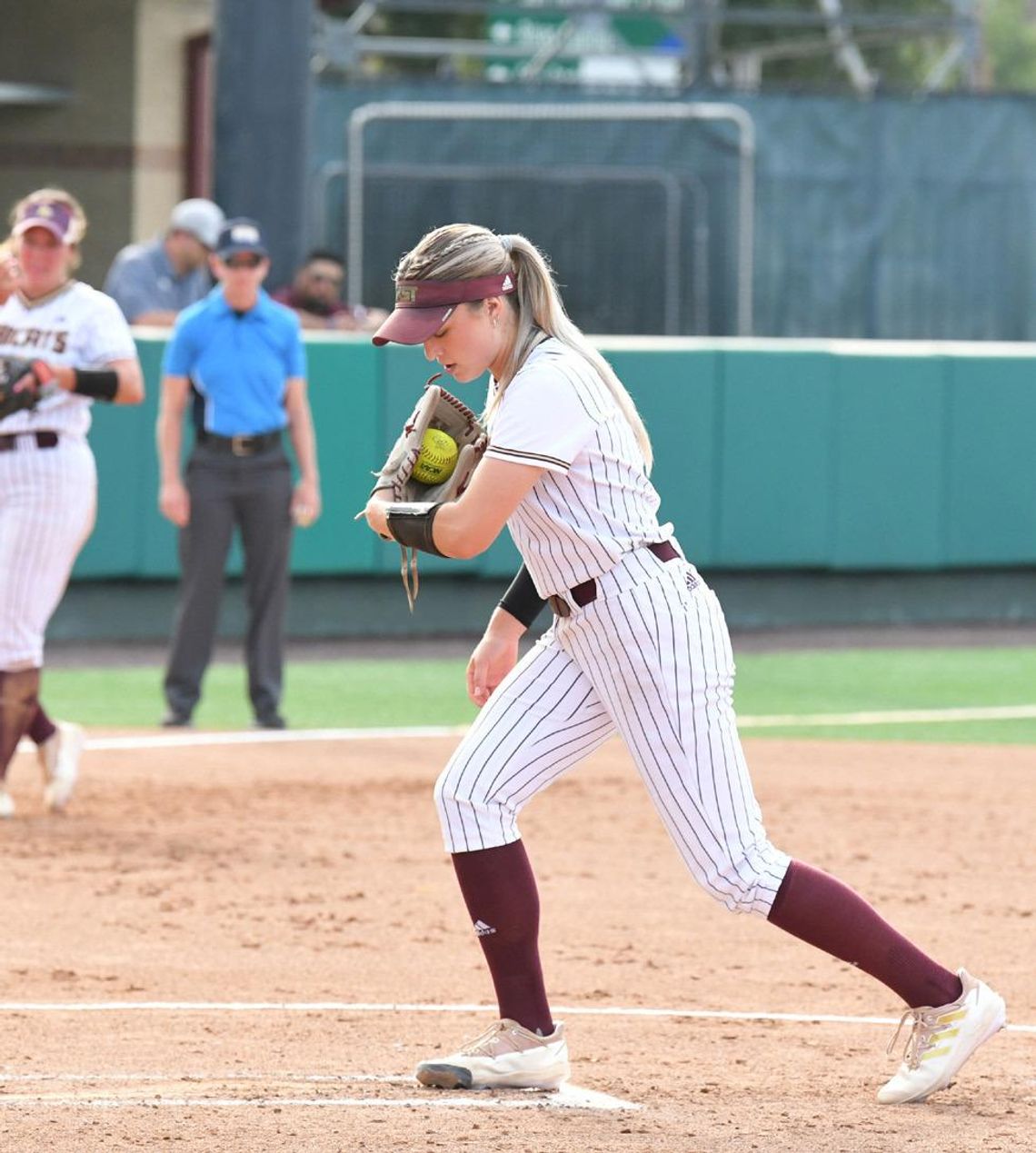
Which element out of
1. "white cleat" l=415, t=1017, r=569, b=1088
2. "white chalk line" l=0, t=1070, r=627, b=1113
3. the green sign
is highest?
the green sign

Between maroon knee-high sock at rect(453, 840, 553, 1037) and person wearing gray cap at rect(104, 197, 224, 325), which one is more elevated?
person wearing gray cap at rect(104, 197, 224, 325)

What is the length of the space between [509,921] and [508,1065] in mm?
288

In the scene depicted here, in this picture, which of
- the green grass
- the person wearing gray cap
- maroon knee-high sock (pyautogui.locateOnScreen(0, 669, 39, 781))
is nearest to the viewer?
maroon knee-high sock (pyautogui.locateOnScreen(0, 669, 39, 781))

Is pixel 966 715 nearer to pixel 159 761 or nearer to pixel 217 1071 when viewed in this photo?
pixel 159 761

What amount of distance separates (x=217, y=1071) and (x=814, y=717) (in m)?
6.27

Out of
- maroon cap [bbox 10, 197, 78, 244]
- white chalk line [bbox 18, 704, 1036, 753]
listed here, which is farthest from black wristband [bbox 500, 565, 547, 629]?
white chalk line [bbox 18, 704, 1036, 753]

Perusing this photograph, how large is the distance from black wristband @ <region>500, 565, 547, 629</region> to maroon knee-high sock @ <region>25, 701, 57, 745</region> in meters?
3.47

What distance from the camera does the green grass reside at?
406 inches

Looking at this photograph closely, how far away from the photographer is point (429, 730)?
10.0m

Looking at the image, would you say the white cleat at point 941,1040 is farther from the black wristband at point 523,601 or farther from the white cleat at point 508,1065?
the black wristband at point 523,601

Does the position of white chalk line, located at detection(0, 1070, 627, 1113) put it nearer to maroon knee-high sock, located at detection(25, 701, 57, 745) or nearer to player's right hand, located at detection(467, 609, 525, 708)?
player's right hand, located at detection(467, 609, 525, 708)

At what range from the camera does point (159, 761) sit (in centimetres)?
909

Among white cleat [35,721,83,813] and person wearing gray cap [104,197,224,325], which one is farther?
person wearing gray cap [104,197,224,325]

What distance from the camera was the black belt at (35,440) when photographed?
7285 millimetres
